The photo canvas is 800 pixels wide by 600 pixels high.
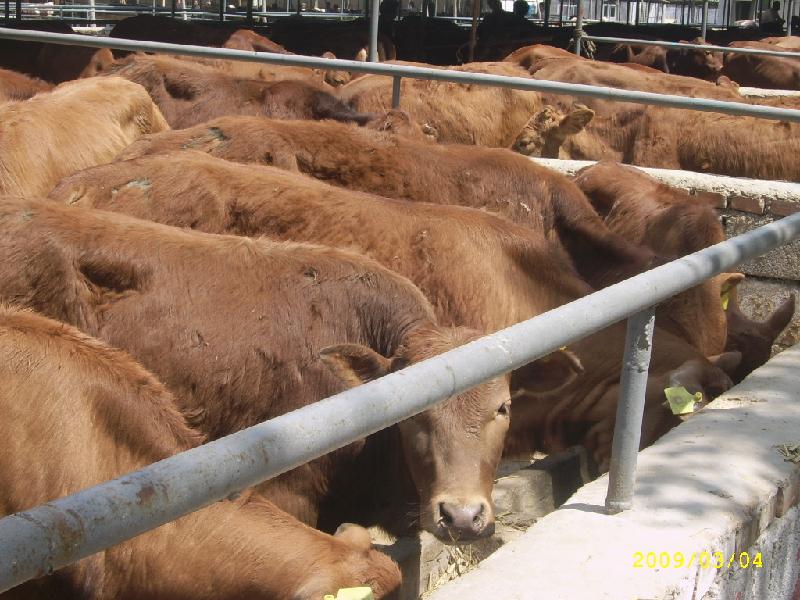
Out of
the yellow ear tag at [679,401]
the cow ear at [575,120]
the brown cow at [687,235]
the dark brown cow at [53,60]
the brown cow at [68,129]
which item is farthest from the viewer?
the dark brown cow at [53,60]

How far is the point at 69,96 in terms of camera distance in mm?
8102

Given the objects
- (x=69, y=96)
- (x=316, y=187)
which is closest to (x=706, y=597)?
(x=316, y=187)

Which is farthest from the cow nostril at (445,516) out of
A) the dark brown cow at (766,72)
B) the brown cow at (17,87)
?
the dark brown cow at (766,72)

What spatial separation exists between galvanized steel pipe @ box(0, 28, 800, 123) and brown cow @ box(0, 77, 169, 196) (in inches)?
17.6

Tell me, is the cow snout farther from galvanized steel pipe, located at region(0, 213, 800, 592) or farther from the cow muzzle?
galvanized steel pipe, located at region(0, 213, 800, 592)

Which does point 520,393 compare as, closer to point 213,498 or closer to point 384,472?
point 384,472

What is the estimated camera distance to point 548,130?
10.0 meters

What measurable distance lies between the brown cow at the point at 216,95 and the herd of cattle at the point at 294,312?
0.78 m

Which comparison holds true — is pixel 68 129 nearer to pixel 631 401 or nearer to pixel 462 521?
pixel 462 521

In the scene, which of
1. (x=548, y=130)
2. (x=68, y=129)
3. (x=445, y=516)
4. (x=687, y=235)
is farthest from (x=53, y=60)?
(x=445, y=516)

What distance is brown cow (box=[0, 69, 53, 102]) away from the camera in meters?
9.58

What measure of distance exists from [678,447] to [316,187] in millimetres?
2620

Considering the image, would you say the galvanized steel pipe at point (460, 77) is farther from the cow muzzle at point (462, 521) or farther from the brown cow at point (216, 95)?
the cow muzzle at point (462, 521)

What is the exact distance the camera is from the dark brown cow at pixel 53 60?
13.9 meters
